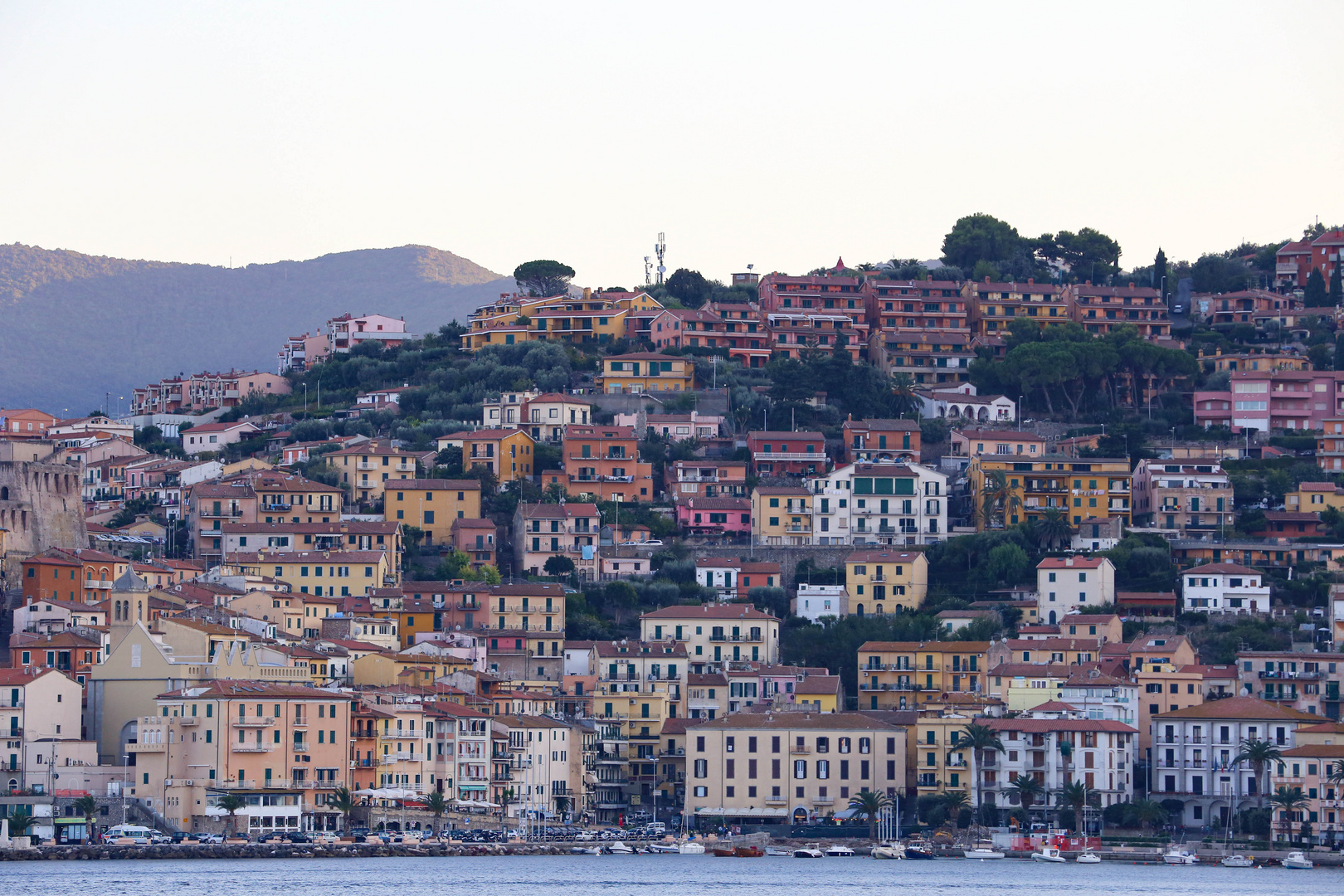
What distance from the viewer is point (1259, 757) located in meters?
76.1

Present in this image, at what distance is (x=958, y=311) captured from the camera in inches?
4975

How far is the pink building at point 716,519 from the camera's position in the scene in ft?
325

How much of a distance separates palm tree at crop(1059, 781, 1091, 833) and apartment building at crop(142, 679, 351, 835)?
76.1 ft

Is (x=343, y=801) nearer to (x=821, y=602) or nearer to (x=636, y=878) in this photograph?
(x=636, y=878)

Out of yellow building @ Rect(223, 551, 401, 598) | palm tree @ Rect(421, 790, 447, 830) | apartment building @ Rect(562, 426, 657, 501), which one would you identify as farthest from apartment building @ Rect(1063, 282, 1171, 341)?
palm tree @ Rect(421, 790, 447, 830)

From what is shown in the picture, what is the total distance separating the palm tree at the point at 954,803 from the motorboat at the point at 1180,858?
6.92 metres

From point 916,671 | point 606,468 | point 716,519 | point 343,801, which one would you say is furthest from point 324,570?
point 916,671

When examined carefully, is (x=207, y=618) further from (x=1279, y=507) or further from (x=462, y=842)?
(x=1279, y=507)

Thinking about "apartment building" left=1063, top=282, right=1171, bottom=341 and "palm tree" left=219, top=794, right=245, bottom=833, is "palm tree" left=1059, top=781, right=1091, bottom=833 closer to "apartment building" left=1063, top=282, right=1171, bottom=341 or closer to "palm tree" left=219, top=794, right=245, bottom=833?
"palm tree" left=219, top=794, right=245, bottom=833

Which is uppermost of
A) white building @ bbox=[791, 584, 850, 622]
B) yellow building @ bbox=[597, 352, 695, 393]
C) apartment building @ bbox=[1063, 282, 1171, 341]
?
apartment building @ bbox=[1063, 282, 1171, 341]

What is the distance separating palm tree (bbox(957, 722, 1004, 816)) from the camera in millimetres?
77062

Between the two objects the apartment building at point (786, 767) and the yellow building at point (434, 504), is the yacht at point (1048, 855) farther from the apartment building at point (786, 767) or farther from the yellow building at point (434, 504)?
the yellow building at point (434, 504)

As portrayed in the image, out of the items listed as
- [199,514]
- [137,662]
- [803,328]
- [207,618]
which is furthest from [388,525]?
[803,328]

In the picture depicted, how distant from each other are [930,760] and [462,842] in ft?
52.2
